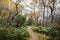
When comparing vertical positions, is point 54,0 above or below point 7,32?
above

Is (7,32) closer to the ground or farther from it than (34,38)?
farther from it

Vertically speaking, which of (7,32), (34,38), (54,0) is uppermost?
(54,0)

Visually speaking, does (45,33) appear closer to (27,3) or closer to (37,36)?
(37,36)

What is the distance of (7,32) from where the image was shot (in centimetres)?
945

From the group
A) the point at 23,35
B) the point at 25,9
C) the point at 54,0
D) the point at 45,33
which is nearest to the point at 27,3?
the point at 25,9

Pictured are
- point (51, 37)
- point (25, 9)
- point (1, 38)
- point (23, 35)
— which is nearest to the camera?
point (1, 38)

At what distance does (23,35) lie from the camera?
10.1 m

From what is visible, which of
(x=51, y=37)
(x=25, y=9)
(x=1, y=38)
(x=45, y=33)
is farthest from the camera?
(x=25, y=9)

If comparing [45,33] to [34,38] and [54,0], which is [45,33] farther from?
[54,0]

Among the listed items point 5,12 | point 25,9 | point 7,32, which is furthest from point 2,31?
point 25,9

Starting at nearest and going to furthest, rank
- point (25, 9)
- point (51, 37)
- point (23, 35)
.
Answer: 1. point (23, 35)
2. point (51, 37)
3. point (25, 9)

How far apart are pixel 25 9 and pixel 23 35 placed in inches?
553

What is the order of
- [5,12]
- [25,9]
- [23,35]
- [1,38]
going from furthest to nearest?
[25,9] → [5,12] → [23,35] → [1,38]

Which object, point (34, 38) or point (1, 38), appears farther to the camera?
point (34, 38)
